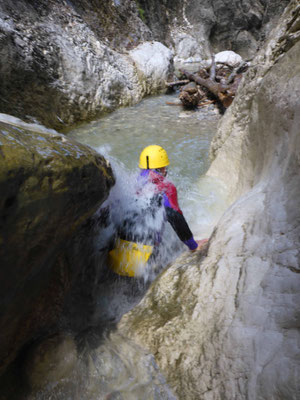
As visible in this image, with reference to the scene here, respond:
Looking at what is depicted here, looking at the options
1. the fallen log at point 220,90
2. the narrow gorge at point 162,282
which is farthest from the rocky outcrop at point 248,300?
the fallen log at point 220,90

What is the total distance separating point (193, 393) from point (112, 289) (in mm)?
1078

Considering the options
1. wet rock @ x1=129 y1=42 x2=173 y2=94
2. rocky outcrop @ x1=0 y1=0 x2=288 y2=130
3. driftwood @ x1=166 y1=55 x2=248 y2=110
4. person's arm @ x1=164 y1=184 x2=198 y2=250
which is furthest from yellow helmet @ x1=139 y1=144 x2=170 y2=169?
wet rock @ x1=129 y1=42 x2=173 y2=94

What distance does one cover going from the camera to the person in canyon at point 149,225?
199 centimetres

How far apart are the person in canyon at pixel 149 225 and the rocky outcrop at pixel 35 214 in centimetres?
69

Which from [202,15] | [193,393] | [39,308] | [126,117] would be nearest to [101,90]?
[126,117]

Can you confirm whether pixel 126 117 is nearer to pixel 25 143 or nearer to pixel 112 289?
pixel 112 289

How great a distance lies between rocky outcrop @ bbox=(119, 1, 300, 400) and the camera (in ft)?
2.88

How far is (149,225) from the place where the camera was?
2305 mm

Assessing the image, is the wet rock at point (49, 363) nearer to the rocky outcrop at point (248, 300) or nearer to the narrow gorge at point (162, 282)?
the narrow gorge at point (162, 282)

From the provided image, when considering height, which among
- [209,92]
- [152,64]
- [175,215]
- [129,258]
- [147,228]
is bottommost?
[129,258]

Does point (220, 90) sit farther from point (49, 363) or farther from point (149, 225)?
point (49, 363)

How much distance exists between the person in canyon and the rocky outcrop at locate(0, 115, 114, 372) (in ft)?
2.25

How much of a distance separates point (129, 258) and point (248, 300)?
1.10 m

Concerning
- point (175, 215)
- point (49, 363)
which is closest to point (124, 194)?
point (175, 215)
